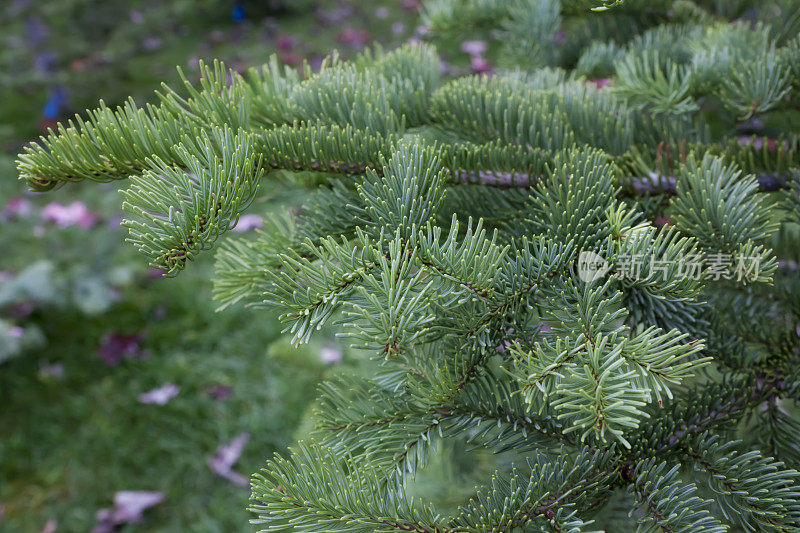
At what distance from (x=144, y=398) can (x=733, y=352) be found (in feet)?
8.18

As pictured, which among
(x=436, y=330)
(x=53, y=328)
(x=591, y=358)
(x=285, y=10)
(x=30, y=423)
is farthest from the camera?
(x=285, y=10)

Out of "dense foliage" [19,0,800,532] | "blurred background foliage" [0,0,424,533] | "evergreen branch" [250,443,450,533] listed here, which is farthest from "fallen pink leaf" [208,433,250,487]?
"evergreen branch" [250,443,450,533]

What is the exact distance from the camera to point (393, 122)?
2.56 ft

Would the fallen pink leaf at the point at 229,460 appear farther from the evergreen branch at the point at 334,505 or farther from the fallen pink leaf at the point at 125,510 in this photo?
the evergreen branch at the point at 334,505

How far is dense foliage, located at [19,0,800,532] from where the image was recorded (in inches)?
22.3

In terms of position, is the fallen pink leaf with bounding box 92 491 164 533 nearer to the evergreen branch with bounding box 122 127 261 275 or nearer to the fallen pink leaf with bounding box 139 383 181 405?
the fallen pink leaf with bounding box 139 383 181 405

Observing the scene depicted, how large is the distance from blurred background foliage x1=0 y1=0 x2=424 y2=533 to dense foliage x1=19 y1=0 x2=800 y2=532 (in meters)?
0.71

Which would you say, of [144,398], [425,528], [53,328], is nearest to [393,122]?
[425,528]

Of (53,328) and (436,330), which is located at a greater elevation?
(436,330)

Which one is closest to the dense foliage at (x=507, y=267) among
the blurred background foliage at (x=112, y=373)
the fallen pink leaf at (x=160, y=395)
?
the blurred background foliage at (x=112, y=373)

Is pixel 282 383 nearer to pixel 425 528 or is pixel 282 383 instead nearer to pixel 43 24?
pixel 425 528

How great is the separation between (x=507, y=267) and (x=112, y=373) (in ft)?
8.85

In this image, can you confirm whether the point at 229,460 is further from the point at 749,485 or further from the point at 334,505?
the point at 749,485

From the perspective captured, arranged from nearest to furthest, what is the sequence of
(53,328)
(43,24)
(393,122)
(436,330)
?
(436,330) → (393,122) → (53,328) → (43,24)
